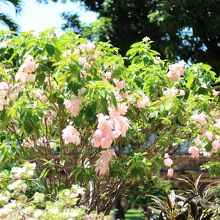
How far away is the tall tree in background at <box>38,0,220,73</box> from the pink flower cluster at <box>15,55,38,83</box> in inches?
328

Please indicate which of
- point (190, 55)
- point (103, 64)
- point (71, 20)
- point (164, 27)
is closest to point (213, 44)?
point (190, 55)

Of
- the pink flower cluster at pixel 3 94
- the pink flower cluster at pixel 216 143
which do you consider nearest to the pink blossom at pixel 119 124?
the pink flower cluster at pixel 3 94

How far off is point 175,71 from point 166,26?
718cm

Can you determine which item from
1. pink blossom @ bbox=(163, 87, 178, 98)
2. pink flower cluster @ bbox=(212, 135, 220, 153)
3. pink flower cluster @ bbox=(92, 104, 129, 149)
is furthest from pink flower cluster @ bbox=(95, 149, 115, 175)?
pink flower cluster @ bbox=(212, 135, 220, 153)

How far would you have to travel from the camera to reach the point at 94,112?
4523 millimetres

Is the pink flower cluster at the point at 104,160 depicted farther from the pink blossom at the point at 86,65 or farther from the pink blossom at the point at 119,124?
the pink blossom at the point at 86,65

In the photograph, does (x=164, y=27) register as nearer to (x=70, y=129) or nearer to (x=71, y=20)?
(x=71, y=20)

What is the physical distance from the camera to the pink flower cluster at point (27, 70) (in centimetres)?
466

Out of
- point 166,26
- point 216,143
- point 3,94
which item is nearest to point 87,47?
point 3,94

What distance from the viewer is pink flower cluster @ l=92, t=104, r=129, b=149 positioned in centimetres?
419

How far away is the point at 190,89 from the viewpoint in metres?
6.05

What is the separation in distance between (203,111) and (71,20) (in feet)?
32.5

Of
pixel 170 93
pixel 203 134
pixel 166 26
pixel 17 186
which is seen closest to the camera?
pixel 17 186

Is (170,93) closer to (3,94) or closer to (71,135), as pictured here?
(71,135)
